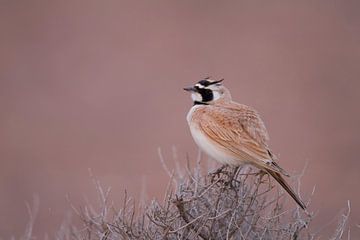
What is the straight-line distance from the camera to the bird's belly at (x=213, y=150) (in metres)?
5.96

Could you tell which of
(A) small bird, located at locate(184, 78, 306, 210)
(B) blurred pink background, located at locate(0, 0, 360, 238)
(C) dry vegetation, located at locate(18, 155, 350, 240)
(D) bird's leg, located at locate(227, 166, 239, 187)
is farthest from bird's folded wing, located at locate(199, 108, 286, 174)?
(B) blurred pink background, located at locate(0, 0, 360, 238)

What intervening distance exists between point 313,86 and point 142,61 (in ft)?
14.6

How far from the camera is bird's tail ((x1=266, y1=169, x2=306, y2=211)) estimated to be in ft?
17.6

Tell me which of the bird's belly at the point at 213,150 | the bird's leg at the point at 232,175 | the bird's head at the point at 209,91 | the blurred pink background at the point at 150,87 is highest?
the blurred pink background at the point at 150,87

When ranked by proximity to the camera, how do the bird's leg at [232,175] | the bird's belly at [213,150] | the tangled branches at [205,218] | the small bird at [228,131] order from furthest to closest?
the bird's belly at [213,150], the small bird at [228,131], the bird's leg at [232,175], the tangled branches at [205,218]

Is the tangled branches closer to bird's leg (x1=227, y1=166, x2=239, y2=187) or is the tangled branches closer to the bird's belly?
bird's leg (x1=227, y1=166, x2=239, y2=187)

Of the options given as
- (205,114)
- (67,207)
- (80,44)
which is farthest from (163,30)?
(205,114)

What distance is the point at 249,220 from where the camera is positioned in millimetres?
5406

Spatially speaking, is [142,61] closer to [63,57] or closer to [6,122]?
[63,57]

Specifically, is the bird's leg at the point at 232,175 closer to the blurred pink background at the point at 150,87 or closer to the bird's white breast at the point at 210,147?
the bird's white breast at the point at 210,147

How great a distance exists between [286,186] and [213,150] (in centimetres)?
79

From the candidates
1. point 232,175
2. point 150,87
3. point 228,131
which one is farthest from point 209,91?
point 150,87

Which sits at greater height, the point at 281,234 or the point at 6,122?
the point at 6,122

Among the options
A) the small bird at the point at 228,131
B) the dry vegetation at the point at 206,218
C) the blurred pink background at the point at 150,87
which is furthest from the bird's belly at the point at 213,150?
the blurred pink background at the point at 150,87
